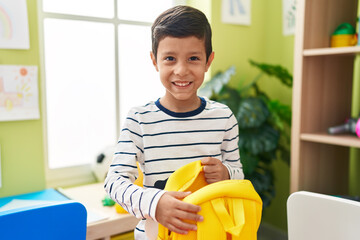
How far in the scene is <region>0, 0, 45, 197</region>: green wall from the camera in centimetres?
151

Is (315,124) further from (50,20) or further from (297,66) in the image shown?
(50,20)

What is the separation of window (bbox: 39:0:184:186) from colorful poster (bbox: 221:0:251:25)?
0.39 m

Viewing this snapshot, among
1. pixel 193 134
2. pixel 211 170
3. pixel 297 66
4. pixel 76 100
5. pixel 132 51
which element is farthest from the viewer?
pixel 132 51

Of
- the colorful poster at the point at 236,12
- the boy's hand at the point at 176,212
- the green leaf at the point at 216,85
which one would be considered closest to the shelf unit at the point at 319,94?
the green leaf at the point at 216,85

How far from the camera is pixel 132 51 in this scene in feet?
6.72

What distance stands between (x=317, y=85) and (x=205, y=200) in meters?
1.15

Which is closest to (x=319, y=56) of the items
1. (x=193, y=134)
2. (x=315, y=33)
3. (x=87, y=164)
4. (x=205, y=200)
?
(x=315, y=33)

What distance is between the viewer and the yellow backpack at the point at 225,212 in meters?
0.65

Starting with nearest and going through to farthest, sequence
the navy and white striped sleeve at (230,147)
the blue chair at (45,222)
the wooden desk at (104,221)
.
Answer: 1. the blue chair at (45,222)
2. the navy and white striped sleeve at (230,147)
3. the wooden desk at (104,221)

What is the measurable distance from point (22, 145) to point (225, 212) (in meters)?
1.20

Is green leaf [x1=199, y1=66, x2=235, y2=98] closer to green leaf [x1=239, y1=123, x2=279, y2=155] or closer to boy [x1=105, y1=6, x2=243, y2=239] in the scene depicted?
green leaf [x1=239, y1=123, x2=279, y2=155]

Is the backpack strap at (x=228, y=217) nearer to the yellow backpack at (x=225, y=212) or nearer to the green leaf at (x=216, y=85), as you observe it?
the yellow backpack at (x=225, y=212)

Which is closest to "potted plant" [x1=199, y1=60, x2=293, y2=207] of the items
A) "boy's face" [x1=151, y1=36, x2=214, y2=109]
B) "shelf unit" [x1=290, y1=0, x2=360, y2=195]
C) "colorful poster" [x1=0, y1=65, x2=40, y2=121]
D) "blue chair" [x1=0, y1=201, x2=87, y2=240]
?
"shelf unit" [x1=290, y1=0, x2=360, y2=195]

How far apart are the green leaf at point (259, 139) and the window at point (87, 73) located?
67 centimetres
